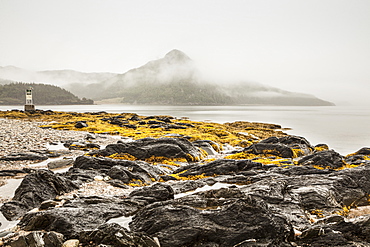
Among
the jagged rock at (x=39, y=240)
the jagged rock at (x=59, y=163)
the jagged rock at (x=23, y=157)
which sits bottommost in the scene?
the jagged rock at (x=59, y=163)

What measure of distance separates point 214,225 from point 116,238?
2.73 metres

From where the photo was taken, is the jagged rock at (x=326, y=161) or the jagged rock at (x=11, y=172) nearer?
the jagged rock at (x=11, y=172)

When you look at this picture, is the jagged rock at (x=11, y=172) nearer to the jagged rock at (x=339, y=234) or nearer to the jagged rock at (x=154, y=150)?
the jagged rock at (x=154, y=150)

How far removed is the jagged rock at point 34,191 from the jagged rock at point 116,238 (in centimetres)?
401

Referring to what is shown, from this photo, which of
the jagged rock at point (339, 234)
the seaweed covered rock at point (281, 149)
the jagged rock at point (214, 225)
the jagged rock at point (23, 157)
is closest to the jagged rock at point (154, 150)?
the jagged rock at point (23, 157)

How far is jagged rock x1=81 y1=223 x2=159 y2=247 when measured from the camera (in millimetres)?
6242

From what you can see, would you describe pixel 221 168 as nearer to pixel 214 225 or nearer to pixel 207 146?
pixel 214 225

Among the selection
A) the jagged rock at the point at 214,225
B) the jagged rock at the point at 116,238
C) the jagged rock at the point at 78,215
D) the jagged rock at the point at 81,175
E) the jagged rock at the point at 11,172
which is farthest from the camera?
the jagged rock at the point at 11,172

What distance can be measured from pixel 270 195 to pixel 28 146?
22.0 metres

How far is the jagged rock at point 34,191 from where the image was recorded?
8939 millimetres

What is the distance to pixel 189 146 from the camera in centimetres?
2170

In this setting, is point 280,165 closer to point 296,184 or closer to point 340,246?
point 296,184

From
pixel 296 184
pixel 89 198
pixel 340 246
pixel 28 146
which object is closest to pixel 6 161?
pixel 28 146

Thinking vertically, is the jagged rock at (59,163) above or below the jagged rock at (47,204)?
below
